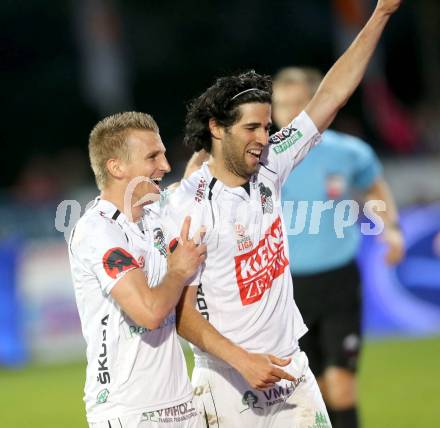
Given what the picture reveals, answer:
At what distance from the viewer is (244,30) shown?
2433 cm

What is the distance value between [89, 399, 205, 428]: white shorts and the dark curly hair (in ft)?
4.87

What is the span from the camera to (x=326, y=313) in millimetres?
7543

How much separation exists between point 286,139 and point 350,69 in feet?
1.69

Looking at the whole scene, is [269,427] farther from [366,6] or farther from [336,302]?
[366,6]

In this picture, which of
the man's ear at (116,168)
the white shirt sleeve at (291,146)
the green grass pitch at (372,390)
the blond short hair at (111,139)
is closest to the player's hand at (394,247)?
the green grass pitch at (372,390)

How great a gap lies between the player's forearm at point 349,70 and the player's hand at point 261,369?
1486 mm

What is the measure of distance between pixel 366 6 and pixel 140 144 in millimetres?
14912

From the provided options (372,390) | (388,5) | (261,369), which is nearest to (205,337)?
(261,369)

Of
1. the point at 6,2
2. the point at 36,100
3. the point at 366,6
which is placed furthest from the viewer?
the point at 6,2

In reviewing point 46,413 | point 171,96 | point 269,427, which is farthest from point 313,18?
point 269,427

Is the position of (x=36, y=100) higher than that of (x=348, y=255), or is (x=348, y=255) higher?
(x=36, y=100)

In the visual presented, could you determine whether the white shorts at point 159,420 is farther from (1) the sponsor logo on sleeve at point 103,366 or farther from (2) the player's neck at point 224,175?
(2) the player's neck at point 224,175

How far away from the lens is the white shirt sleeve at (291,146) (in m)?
5.44

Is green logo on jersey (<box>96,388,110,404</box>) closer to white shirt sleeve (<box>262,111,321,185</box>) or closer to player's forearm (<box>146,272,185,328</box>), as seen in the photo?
player's forearm (<box>146,272,185,328</box>)
